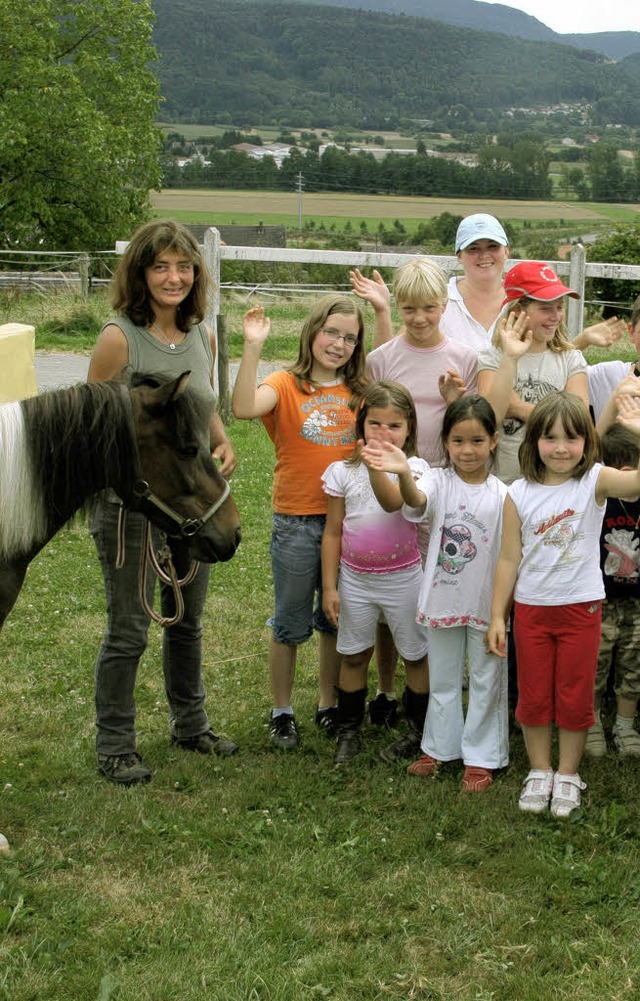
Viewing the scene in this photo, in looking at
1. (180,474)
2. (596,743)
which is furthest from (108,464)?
(596,743)

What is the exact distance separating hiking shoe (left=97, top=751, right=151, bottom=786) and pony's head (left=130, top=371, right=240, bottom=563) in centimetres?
99

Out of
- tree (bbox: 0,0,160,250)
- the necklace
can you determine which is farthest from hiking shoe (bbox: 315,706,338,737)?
tree (bbox: 0,0,160,250)

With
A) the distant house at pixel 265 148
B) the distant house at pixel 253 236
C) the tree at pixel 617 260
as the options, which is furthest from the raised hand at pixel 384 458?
the distant house at pixel 265 148

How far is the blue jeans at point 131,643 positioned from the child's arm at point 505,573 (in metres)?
1.21

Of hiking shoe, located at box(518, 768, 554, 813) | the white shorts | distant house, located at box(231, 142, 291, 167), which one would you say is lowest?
hiking shoe, located at box(518, 768, 554, 813)

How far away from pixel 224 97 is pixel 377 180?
117939mm

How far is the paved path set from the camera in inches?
513

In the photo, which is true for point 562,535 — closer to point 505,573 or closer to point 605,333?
point 505,573

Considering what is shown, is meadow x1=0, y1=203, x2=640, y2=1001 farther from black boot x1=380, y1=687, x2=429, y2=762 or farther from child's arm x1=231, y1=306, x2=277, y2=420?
child's arm x1=231, y1=306, x2=277, y2=420

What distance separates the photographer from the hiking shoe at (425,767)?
4.17m

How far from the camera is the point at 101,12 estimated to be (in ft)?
113

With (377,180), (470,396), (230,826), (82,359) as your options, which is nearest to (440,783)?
(230,826)

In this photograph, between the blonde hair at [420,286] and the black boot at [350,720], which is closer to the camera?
the blonde hair at [420,286]

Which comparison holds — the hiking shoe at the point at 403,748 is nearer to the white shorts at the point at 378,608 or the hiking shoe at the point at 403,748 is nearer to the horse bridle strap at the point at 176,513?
the white shorts at the point at 378,608
